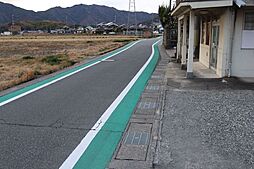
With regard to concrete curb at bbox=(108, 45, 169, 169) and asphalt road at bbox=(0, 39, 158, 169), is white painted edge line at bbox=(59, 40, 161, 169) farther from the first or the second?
concrete curb at bbox=(108, 45, 169, 169)

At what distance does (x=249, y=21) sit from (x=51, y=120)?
26.3ft

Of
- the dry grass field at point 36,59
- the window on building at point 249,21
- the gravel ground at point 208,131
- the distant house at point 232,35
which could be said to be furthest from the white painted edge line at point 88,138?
the window on building at point 249,21

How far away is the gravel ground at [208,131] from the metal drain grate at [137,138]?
0.31m

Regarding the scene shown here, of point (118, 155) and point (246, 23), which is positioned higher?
point (246, 23)

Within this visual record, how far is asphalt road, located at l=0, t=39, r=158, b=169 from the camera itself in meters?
4.54

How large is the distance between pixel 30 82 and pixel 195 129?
23.2 ft

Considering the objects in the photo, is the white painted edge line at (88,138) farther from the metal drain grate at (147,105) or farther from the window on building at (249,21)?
the window on building at (249,21)

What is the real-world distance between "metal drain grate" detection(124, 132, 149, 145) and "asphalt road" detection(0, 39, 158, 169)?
0.84 metres

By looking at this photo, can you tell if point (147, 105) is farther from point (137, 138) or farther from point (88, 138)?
point (88, 138)

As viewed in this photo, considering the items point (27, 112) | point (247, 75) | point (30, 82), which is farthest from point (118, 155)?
point (247, 75)

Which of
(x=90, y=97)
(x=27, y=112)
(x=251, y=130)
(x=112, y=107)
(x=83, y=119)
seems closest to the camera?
(x=251, y=130)

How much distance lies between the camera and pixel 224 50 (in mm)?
10852

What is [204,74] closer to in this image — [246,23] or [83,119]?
[246,23]

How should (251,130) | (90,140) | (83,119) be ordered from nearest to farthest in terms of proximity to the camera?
1. (90,140)
2. (251,130)
3. (83,119)
